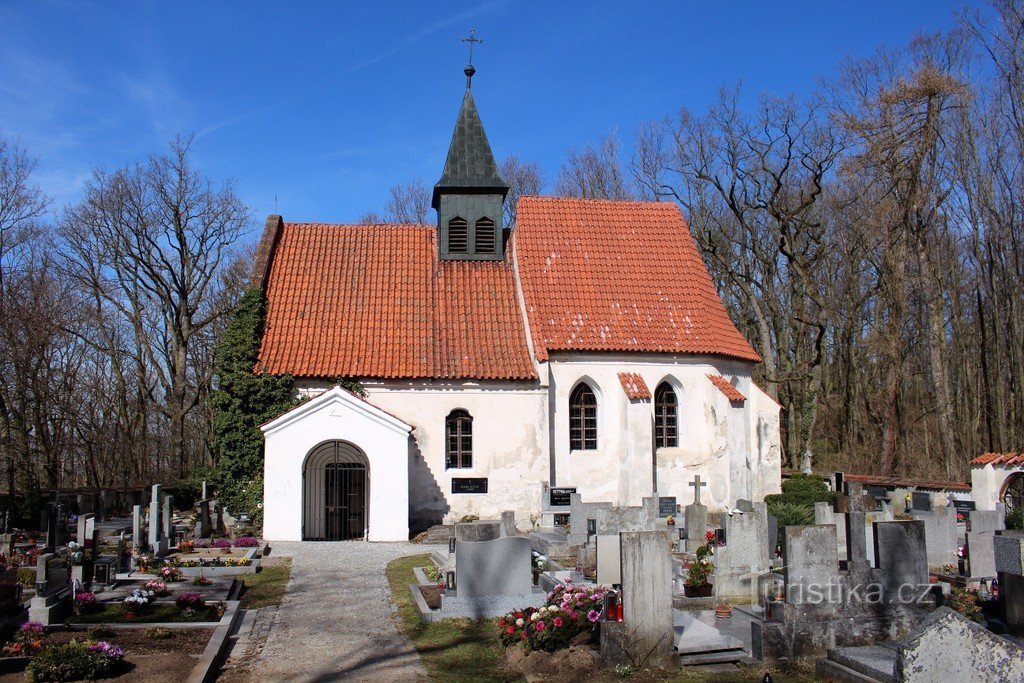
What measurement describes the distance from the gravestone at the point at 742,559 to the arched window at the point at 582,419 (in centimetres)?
1151

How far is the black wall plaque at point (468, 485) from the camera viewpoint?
2394cm

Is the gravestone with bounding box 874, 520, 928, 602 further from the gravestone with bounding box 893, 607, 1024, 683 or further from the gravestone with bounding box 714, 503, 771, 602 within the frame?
the gravestone with bounding box 893, 607, 1024, 683

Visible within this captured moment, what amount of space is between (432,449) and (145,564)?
9.09 metres

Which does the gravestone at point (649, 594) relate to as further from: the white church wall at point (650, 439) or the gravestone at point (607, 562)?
the white church wall at point (650, 439)

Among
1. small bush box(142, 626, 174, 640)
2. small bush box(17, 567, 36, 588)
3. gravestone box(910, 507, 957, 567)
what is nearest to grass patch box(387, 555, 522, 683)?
small bush box(142, 626, 174, 640)

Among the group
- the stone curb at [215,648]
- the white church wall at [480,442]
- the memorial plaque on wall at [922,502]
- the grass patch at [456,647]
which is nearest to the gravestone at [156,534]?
the stone curb at [215,648]

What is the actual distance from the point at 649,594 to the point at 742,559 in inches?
150

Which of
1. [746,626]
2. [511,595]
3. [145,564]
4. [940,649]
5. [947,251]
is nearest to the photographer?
[940,649]

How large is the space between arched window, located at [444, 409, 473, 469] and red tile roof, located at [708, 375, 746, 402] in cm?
723

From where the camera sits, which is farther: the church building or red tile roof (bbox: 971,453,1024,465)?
the church building

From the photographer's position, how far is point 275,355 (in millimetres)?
24156

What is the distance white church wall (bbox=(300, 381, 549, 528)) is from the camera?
942 inches

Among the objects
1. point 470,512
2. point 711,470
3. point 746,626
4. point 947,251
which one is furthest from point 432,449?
point 947,251

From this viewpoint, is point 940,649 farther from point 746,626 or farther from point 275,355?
point 275,355
